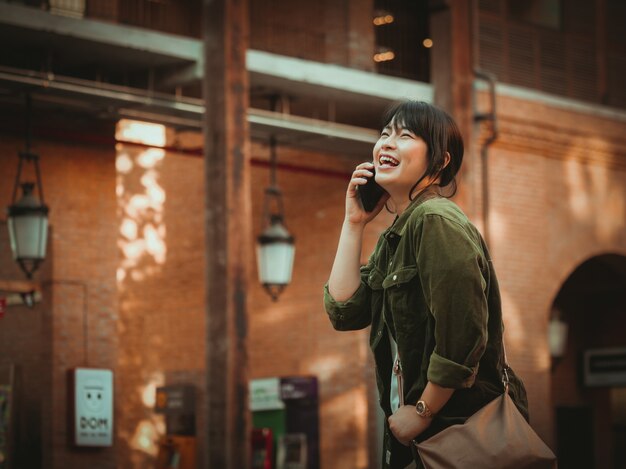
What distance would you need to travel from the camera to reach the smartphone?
4004 millimetres

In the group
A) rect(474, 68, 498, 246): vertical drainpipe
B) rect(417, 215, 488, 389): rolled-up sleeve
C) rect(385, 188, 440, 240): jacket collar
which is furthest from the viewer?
rect(474, 68, 498, 246): vertical drainpipe

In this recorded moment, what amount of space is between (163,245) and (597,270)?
6.66m

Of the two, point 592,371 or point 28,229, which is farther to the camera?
point 592,371

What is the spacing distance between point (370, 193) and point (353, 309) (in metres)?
0.38

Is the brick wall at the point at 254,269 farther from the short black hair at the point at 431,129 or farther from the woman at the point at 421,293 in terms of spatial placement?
the short black hair at the point at 431,129

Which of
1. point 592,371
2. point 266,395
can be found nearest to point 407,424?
point 266,395

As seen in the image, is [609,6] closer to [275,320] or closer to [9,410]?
[275,320]

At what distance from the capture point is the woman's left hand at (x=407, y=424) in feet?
11.5

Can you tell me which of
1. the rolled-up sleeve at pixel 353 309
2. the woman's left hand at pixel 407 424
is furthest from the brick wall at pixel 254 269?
the woman's left hand at pixel 407 424

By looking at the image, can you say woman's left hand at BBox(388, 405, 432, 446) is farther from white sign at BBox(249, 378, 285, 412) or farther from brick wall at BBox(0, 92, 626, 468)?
white sign at BBox(249, 378, 285, 412)

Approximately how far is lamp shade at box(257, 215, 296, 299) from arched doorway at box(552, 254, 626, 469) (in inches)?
247

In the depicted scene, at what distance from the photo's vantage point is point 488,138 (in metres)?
15.8

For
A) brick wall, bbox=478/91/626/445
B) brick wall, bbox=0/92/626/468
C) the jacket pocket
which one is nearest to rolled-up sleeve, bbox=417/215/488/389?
the jacket pocket

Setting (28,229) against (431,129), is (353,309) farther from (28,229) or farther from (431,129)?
(28,229)
